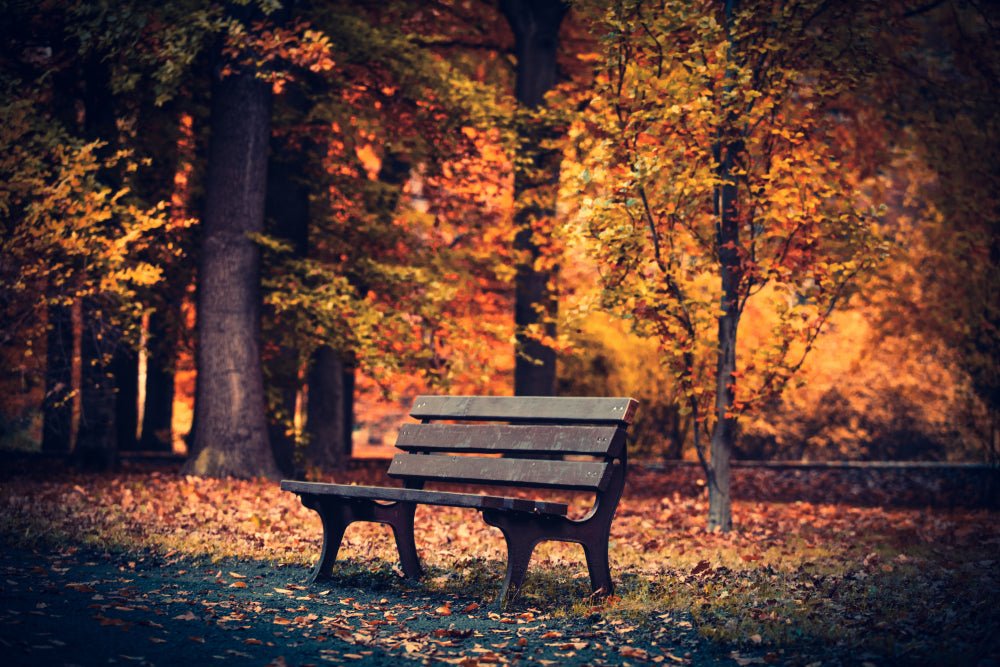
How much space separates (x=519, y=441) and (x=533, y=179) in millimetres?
7078

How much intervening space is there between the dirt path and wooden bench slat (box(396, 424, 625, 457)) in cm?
89

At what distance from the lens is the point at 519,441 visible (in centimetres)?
508

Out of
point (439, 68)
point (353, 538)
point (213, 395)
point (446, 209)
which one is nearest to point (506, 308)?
point (446, 209)

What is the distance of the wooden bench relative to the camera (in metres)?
4.44

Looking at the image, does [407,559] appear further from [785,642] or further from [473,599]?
[785,642]

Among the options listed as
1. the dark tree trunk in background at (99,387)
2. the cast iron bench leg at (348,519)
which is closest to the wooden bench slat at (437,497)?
the cast iron bench leg at (348,519)

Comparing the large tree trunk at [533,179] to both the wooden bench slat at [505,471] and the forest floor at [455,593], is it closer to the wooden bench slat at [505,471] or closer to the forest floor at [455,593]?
the forest floor at [455,593]

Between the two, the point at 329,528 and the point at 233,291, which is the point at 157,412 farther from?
the point at 329,528

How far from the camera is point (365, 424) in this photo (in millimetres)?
33094

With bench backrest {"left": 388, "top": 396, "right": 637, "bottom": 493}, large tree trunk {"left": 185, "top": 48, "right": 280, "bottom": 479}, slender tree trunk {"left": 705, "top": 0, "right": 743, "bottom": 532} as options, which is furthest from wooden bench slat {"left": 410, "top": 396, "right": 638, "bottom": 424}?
large tree trunk {"left": 185, "top": 48, "right": 280, "bottom": 479}

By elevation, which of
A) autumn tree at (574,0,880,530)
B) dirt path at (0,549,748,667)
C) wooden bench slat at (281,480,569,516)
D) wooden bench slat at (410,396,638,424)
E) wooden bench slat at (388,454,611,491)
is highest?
autumn tree at (574,0,880,530)

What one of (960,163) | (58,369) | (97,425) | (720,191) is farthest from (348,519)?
(960,163)

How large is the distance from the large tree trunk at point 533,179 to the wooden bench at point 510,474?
241 inches

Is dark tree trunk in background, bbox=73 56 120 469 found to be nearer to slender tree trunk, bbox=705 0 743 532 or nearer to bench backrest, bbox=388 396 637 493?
bench backrest, bbox=388 396 637 493
